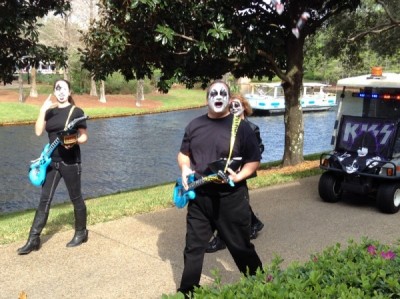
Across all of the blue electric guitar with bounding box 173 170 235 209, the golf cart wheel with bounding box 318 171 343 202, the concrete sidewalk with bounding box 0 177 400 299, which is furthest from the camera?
the golf cart wheel with bounding box 318 171 343 202

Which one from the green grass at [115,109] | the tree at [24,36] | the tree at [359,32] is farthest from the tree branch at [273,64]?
the green grass at [115,109]

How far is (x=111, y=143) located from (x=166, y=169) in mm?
6559

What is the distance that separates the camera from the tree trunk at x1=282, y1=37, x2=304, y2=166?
41.5 ft

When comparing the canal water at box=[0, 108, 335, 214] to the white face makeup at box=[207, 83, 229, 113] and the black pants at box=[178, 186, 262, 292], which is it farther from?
the white face makeup at box=[207, 83, 229, 113]

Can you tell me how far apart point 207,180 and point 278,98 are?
35886mm

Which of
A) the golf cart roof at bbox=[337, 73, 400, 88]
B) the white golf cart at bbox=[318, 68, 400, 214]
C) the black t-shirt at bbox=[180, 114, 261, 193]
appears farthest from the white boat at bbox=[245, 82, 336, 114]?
the black t-shirt at bbox=[180, 114, 261, 193]

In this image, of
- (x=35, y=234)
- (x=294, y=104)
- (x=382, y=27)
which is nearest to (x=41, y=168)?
(x=35, y=234)

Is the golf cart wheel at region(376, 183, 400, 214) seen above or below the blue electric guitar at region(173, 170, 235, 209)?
below

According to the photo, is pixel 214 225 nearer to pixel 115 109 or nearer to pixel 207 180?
pixel 207 180

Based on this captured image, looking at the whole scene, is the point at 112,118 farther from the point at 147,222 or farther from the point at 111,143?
the point at 147,222

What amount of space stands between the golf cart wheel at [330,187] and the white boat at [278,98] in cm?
2758

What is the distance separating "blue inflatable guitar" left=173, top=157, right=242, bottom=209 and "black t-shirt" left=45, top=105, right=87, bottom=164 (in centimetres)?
188

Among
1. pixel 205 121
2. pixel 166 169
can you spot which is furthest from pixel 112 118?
pixel 205 121

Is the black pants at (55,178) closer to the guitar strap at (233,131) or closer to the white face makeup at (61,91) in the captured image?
the white face makeup at (61,91)
